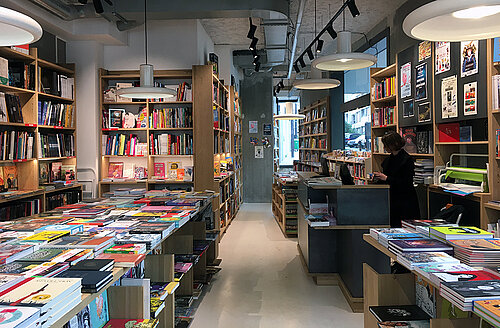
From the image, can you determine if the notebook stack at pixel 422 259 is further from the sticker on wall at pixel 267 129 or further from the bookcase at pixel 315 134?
the sticker on wall at pixel 267 129

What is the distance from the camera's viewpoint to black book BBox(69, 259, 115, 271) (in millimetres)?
1867

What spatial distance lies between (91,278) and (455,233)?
6.06 ft

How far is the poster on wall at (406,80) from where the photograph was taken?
5.41 m

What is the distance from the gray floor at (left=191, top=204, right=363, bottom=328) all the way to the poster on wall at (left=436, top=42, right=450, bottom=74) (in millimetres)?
2666

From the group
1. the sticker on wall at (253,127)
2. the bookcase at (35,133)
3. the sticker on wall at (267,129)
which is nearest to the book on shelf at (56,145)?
the bookcase at (35,133)

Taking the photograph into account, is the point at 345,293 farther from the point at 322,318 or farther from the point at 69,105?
the point at 69,105

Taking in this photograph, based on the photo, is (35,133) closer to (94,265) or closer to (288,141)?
(94,265)

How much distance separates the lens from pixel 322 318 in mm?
3744

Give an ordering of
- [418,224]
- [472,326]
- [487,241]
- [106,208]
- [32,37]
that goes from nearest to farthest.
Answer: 1. [472,326]
2. [487,241]
3. [32,37]
4. [418,224]
5. [106,208]

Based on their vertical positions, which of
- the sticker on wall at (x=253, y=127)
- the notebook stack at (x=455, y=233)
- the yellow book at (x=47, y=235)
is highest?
the sticker on wall at (x=253, y=127)

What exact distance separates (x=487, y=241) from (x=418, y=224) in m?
0.51

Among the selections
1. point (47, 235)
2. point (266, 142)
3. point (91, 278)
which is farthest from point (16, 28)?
point (266, 142)

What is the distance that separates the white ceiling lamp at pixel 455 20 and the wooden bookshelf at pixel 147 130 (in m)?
4.53

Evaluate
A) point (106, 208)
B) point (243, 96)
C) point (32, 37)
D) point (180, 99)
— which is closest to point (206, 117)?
point (180, 99)
